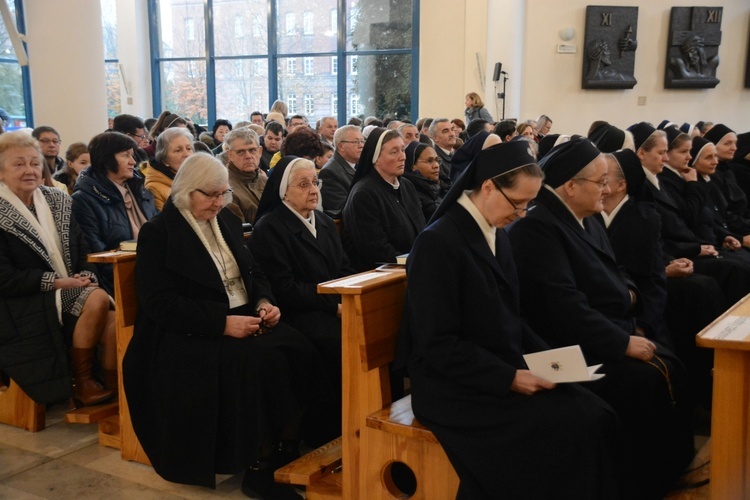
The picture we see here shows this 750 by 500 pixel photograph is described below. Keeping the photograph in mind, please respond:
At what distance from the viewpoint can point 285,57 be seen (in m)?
15.2

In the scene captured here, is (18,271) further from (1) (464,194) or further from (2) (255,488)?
(1) (464,194)

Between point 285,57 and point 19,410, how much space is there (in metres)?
12.5

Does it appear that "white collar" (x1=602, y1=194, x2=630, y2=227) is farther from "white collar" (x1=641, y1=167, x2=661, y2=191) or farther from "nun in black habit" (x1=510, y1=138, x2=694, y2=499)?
"white collar" (x1=641, y1=167, x2=661, y2=191)

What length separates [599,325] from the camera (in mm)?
2816

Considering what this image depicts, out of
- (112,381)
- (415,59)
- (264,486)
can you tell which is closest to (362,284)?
(264,486)

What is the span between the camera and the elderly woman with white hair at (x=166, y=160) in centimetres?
443

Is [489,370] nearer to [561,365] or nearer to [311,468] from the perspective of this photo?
[561,365]

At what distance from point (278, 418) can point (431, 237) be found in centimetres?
117

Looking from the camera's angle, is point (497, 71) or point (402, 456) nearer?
point (402, 456)

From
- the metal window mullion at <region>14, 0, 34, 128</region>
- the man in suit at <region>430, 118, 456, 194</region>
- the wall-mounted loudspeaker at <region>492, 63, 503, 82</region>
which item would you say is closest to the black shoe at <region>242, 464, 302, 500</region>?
the man in suit at <region>430, 118, 456, 194</region>

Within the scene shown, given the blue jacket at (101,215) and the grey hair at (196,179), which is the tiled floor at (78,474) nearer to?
the blue jacket at (101,215)

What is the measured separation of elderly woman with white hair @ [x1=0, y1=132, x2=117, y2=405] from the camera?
3555 millimetres

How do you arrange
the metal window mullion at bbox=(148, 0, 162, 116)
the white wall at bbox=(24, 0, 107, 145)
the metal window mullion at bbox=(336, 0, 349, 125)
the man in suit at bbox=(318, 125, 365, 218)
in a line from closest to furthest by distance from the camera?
the man in suit at bbox=(318, 125, 365, 218)
the white wall at bbox=(24, 0, 107, 145)
the metal window mullion at bbox=(336, 0, 349, 125)
the metal window mullion at bbox=(148, 0, 162, 116)

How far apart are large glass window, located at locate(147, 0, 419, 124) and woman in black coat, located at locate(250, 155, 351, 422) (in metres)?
10.8
